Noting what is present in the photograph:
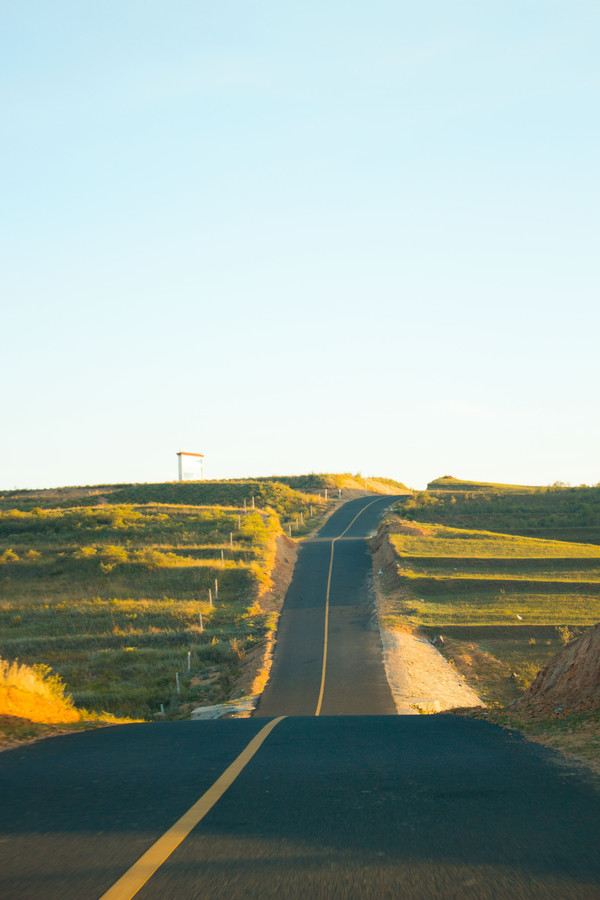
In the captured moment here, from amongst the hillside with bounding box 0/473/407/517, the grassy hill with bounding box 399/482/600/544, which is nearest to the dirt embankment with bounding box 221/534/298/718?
→ the grassy hill with bounding box 399/482/600/544

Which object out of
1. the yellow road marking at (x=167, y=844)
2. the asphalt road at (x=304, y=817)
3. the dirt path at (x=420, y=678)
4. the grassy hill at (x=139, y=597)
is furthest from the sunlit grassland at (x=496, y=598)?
the yellow road marking at (x=167, y=844)

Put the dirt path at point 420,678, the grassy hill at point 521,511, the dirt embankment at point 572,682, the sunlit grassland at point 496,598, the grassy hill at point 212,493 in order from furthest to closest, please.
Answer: the grassy hill at point 212,493 < the grassy hill at point 521,511 < the sunlit grassland at point 496,598 < the dirt path at point 420,678 < the dirt embankment at point 572,682

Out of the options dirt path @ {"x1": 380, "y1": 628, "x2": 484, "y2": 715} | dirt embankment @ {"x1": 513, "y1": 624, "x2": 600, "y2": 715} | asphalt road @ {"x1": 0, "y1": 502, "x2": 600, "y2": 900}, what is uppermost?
asphalt road @ {"x1": 0, "y1": 502, "x2": 600, "y2": 900}

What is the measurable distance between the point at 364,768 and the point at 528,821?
75.0 inches

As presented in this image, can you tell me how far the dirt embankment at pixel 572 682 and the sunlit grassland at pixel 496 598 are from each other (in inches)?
595

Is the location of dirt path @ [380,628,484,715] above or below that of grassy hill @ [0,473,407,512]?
below

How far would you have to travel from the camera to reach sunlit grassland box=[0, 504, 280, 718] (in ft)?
96.2

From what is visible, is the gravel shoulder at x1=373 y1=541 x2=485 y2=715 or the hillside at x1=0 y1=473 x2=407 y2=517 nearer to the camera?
the gravel shoulder at x1=373 y1=541 x2=485 y2=715

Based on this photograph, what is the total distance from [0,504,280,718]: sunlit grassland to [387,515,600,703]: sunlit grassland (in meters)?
10.3

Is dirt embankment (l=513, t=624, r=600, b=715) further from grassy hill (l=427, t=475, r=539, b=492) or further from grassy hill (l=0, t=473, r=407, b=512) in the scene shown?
grassy hill (l=427, t=475, r=539, b=492)

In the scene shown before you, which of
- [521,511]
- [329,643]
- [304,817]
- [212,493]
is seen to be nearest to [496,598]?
[329,643]

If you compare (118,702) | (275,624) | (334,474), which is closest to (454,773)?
(118,702)

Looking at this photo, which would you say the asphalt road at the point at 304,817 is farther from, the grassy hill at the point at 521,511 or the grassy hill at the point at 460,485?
the grassy hill at the point at 460,485

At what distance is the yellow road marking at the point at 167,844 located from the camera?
3600mm
